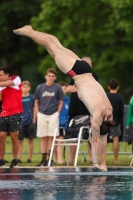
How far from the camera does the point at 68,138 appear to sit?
1802cm

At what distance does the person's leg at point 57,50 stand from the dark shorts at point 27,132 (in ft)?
16.0

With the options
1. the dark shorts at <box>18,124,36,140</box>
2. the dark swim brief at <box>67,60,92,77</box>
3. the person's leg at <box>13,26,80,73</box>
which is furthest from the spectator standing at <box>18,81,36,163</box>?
the dark swim brief at <box>67,60,92,77</box>

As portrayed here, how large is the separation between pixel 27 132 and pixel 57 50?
5273 millimetres

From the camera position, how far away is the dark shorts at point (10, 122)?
56.1 ft

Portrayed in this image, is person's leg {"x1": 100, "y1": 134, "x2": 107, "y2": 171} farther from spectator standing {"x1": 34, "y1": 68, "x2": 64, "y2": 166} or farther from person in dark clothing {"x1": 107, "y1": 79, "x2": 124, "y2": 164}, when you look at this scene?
spectator standing {"x1": 34, "y1": 68, "x2": 64, "y2": 166}

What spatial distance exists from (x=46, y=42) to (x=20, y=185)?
3.09 m

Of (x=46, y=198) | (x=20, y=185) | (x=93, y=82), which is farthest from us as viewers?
(x=93, y=82)

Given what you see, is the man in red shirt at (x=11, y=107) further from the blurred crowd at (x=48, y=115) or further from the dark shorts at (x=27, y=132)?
the dark shorts at (x=27, y=132)

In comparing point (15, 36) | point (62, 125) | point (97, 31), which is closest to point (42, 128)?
point (62, 125)

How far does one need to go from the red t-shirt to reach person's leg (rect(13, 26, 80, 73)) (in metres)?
2.21

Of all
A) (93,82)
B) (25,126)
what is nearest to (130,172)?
(93,82)

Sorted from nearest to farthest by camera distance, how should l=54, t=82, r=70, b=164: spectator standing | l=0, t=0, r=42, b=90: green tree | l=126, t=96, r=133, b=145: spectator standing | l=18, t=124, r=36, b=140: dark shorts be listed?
l=126, t=96, r=133, b=145: spectator standing < l=54, t=82, r=70, b=164: spectator standing < l=18, t=124, r=36, b=140: dark shorts < l=0, t=0, r=42, b=90: green tree

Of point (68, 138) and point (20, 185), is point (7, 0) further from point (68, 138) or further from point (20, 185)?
point (20, 185)

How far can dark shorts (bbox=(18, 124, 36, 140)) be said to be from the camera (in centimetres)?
1964
